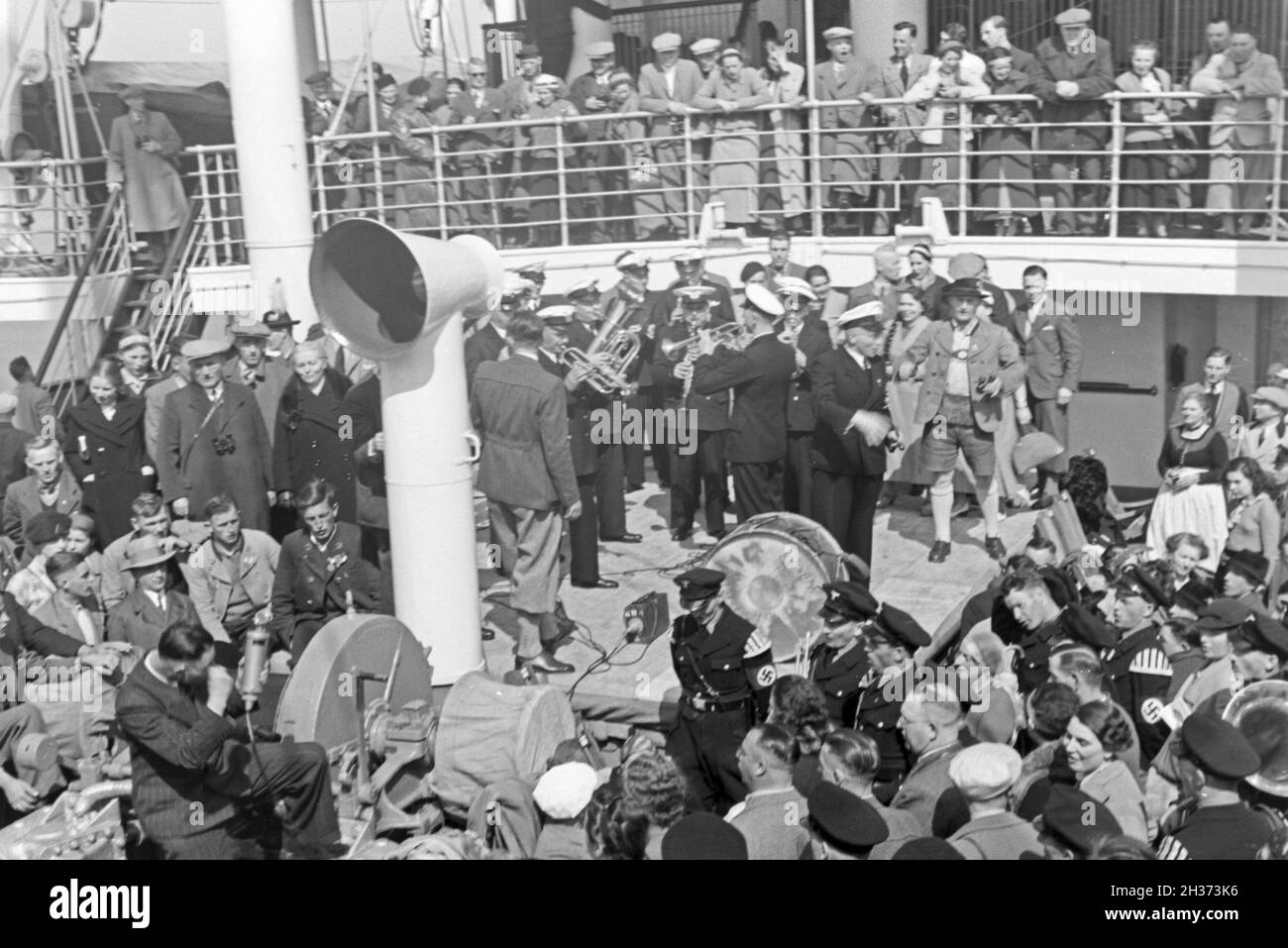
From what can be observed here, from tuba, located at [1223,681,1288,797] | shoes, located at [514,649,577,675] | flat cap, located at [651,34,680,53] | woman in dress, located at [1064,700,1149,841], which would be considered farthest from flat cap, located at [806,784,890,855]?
flat cap, located at [651,34,680,53]

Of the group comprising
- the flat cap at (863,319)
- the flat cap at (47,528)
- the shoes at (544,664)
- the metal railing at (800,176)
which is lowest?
the shoes at (544,664)

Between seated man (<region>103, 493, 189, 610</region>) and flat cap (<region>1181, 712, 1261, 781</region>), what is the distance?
456cm

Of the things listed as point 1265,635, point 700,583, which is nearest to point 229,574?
point 700,583

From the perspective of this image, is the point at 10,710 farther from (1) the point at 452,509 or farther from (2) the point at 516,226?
(2) the point at 516,226

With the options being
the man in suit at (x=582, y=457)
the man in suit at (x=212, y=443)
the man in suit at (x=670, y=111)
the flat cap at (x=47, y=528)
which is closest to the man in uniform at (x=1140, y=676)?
the man in suit at (x=582, y=457)

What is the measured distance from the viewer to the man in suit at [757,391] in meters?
8.70

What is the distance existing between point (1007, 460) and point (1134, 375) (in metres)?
3.19

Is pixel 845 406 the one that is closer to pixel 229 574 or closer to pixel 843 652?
pixel 843 652

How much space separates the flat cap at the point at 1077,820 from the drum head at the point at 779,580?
2254mm

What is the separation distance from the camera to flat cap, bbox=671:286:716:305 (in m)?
9.77

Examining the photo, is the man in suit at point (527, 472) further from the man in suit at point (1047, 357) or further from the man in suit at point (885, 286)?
the man in suit at point (1047, 357)

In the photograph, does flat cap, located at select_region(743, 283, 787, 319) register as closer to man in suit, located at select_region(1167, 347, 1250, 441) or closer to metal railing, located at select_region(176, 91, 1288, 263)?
man in suit, located at select_region(1167, 347, 1250, 441)

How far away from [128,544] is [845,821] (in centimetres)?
403
